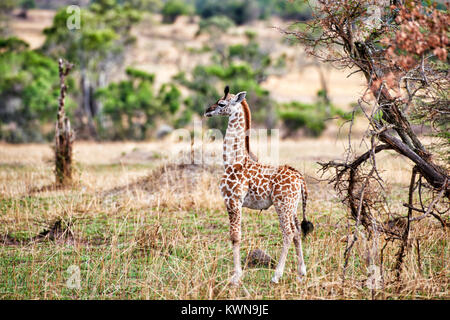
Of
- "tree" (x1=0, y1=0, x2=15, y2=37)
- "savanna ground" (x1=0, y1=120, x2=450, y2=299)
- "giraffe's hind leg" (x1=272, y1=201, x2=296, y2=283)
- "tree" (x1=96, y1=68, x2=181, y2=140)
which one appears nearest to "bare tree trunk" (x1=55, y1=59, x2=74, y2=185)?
"savanna ground" (x1=0, y1=120, x2=450, y2=299)

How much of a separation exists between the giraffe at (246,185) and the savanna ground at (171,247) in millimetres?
414

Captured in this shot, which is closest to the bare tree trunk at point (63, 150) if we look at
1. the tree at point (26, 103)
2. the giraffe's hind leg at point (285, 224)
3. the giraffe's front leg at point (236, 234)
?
the giraffe's front leg at point (236, 234)

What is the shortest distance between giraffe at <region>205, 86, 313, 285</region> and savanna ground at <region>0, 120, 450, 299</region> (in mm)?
414

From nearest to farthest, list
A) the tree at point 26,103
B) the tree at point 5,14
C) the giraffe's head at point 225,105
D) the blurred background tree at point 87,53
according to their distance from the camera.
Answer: the giraffe's head at point 225,105 → the tree at point 26,103 → the blurred background tree at point 87,53 → the tree at point 5,14

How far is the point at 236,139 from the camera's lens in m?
6.89

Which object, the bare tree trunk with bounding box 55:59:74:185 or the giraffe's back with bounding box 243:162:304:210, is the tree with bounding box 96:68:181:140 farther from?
the giraffe's back with bounding box 243:162:304:210

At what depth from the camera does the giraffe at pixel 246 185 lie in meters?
6.64

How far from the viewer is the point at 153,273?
675cm

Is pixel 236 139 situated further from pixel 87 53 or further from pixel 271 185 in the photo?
pixel 87 53

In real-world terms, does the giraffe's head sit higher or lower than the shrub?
lower

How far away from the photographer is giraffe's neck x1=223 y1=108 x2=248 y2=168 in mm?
6867

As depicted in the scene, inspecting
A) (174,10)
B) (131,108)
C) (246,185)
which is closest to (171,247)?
(246,185)

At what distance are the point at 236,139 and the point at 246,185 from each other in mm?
590

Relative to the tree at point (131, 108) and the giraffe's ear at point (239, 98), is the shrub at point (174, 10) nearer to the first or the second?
the tree at point (131, 108)
